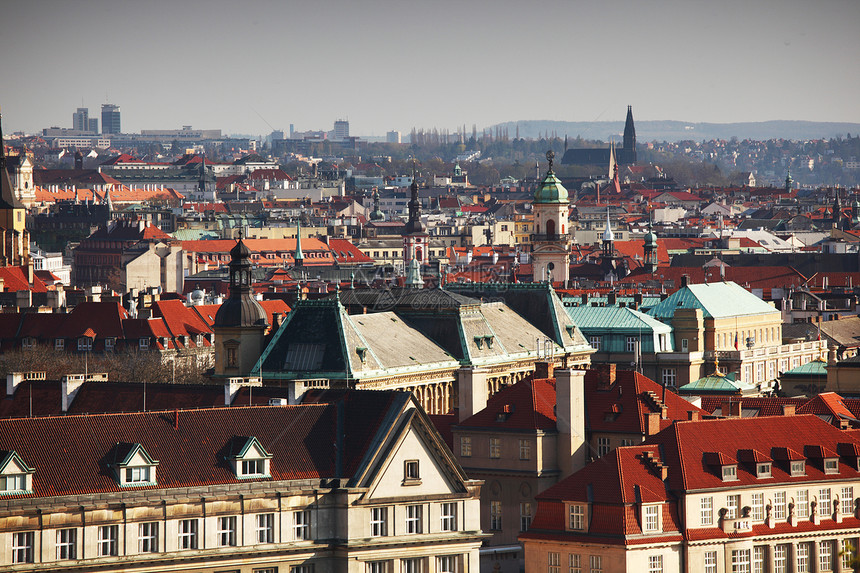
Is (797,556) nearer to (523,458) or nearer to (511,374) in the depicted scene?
(523,458)

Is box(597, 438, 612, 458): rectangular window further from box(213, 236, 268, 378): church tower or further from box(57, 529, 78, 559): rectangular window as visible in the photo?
box(57, 529, 78, 559): rectangular window

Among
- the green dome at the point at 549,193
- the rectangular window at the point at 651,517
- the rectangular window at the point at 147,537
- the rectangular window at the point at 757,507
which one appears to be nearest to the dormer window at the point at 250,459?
the rectangular window at the point at 147,537

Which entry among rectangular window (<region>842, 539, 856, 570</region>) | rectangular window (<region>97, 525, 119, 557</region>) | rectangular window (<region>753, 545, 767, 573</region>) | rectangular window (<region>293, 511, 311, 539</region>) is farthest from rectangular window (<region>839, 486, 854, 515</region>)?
rectangular window (<region>97, 525, 119, 557</region>)

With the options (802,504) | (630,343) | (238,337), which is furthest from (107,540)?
(630,343)

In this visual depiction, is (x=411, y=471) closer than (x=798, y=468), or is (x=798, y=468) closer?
(x=411, y=471)

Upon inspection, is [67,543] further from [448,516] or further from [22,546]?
[448,516]

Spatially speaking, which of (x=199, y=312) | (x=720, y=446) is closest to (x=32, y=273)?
(x=199, y=312)
